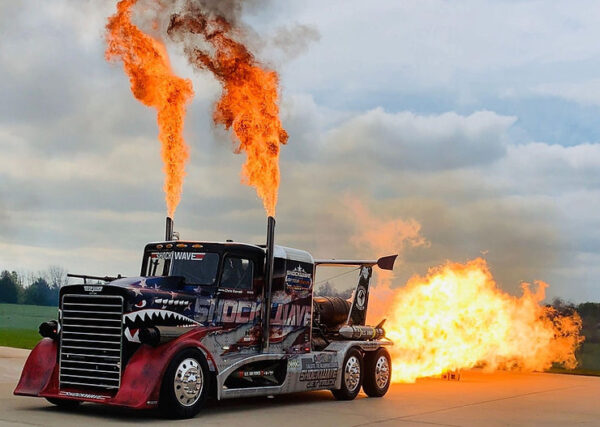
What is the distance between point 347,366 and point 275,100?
20.1 ft

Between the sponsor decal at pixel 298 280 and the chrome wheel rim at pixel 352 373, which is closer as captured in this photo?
the sponsor decal at pixel 298 280

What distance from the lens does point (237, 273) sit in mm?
16656

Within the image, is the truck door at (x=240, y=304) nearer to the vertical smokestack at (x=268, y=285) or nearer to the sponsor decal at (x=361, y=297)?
the vertical smokestack at (x=268, y=285)

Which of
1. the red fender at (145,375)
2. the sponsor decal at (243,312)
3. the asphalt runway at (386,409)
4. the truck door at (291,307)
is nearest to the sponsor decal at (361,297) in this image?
the asphalt runway at (386,409)

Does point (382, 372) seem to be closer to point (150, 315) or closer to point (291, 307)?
point (291, 307)

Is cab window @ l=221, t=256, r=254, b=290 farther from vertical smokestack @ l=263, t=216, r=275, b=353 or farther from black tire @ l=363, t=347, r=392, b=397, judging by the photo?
black tire @ l=363, t=347, r=392, b=397

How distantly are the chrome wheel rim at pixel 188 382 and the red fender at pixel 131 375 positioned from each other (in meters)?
0.30

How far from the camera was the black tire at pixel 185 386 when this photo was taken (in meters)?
14.3

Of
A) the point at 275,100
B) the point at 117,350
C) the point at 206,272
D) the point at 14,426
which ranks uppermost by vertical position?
the point at 275,100

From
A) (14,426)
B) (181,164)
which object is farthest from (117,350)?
(181,164)

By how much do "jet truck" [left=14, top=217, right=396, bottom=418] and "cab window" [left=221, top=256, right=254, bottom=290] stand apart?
19mm

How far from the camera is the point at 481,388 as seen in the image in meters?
23.0

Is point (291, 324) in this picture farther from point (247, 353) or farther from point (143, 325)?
point (143, 325)

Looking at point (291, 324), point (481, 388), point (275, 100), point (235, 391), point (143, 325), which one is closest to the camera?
point (143, 325)
